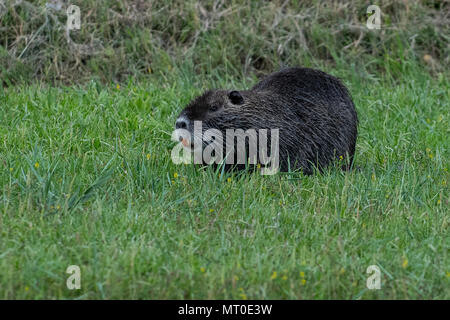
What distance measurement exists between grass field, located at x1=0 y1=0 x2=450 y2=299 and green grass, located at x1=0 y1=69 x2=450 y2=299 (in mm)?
12

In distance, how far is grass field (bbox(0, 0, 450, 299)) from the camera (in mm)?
3236

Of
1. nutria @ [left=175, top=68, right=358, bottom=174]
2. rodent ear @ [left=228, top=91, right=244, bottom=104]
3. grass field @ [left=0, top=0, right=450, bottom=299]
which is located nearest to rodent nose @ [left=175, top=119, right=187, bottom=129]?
nutria @ [left=175, top=68, right=358, bottom=174]

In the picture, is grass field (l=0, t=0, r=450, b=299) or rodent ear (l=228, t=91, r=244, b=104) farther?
rodent ear (l=228, t=91, r=244, b=104)

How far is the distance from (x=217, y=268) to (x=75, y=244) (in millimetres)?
658

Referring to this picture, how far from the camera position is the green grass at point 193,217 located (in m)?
3.17

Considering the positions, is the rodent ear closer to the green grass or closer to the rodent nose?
the rodent nose

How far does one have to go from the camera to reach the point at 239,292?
3127mm

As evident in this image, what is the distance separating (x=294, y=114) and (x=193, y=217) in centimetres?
155

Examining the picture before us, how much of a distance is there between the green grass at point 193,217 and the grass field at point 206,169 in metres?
0.01

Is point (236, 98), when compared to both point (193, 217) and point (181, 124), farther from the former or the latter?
point (193, 217)

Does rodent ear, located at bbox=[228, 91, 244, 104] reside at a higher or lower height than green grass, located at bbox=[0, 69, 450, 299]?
higher

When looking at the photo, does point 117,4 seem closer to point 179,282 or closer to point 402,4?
point 402,4

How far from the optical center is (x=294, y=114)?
5184mm

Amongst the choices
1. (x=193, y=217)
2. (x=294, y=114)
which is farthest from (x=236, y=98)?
(x=193, y=217)
